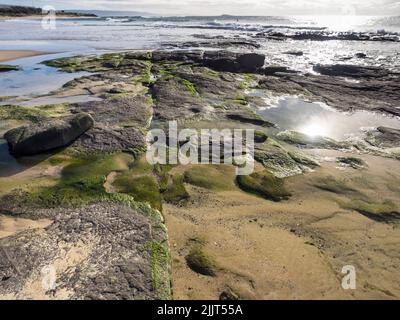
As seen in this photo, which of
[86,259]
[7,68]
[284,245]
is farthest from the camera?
[7,68]

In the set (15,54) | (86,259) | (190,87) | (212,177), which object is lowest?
(86,259)

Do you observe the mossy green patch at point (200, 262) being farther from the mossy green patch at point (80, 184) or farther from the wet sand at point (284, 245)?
the mossy green patch at point (80, 184)

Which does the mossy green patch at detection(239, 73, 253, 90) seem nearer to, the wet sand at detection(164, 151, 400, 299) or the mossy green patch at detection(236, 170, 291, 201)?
the mossy green patch at detection(236, 170, 291, 201)

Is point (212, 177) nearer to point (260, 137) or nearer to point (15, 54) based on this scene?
point (260, 137)

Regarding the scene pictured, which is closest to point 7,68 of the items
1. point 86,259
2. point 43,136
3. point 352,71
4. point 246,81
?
point 246,81

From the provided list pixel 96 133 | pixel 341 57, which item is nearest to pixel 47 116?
pixel 96 133
